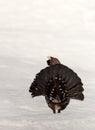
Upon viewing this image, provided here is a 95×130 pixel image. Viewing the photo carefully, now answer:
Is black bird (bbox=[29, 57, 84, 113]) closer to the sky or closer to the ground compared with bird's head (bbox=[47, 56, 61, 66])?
closer to the ground

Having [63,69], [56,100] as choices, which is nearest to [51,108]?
[56,100]

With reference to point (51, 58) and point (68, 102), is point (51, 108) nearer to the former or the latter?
point (68, 102)

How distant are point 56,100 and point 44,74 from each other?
7.05 ft

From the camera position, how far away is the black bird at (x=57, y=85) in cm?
3484

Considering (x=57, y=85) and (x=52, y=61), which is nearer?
(x=57, y=85)

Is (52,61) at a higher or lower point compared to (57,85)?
higher

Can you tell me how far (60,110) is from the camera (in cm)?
3591

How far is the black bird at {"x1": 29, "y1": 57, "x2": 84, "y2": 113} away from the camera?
34844 millimetres

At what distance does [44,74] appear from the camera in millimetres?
34812

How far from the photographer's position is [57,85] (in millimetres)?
35312

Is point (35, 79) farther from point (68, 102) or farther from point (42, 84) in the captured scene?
point (68, 102)

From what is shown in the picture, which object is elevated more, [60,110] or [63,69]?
[63,69]

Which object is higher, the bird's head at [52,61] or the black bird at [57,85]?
the bird's head at [52,61]

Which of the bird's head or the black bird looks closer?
the black bird
